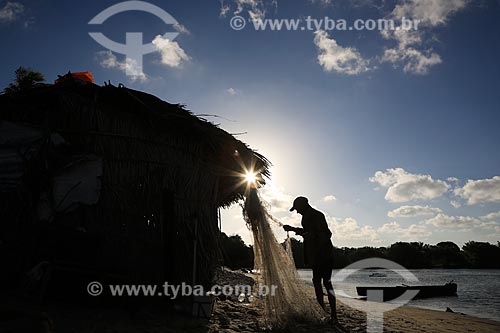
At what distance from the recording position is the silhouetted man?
561 centimetres

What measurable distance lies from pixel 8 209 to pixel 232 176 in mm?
4255

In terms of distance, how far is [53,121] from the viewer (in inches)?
220

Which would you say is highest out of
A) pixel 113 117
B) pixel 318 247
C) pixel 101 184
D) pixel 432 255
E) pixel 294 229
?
pixel 113 117

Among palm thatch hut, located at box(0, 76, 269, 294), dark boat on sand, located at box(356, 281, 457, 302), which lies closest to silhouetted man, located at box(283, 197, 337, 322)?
palm thatch hut, located at box(0, 76, 269, 294)

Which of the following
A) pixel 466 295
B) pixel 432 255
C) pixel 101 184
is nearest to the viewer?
pixel 101 184

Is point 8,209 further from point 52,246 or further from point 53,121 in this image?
point 53,121

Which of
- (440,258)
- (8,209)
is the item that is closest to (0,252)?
(8,209)

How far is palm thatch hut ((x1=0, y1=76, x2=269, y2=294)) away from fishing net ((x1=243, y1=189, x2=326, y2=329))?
3.69 feet

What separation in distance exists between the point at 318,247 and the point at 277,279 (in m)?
0.90

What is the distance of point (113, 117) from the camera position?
5.86 m

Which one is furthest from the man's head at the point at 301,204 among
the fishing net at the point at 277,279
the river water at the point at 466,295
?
the river water at the point at 466,295

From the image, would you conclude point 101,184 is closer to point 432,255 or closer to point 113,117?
point 113,117

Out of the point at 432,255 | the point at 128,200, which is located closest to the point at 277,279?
the point at 128,200

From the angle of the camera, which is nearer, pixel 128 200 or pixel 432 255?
pixel 128 200
